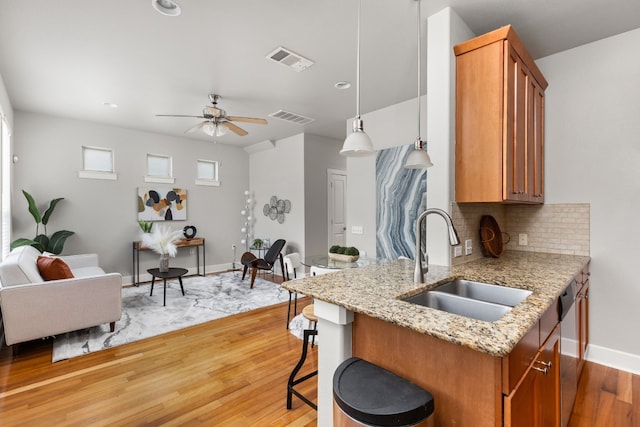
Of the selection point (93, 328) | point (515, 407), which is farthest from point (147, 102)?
point (515, 407)

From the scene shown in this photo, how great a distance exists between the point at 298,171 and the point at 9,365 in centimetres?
447

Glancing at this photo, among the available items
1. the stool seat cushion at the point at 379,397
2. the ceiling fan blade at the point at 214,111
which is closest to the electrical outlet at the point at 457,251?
the stool seat cushion at the point at 379,397

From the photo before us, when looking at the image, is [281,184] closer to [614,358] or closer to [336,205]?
[336,205]

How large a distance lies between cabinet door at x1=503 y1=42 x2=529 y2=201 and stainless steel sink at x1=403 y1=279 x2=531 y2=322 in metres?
0.62

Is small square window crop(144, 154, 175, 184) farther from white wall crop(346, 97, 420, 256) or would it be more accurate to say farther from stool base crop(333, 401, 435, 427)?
stool base crop(333, 401, 435, 427)

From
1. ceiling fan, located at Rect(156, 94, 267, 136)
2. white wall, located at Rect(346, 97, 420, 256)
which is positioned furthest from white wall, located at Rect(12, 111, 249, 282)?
white wall, located at Rect(346, 97, 420, 256)

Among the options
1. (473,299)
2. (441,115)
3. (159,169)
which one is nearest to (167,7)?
(441,115)

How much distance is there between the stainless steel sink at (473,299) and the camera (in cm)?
145

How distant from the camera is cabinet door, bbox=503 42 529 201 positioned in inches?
75.5

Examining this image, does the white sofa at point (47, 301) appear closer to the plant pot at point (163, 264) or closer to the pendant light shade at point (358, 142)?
the plant pot at point (163, 264)

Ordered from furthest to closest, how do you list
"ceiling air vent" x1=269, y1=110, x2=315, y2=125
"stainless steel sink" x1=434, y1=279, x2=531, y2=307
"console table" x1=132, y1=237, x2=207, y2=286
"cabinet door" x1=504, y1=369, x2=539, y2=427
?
1. "console table" x1=132, y1=237, x2=207, y2=286
2. "ceiling air vent" x1=269, y1=110, x2=315, y2=125
3. "stainless steel sink" x1=434, y1=279, x2=531, y2=307
4. "cabinet door" x1=504, y1=369, x2=539, y2=427

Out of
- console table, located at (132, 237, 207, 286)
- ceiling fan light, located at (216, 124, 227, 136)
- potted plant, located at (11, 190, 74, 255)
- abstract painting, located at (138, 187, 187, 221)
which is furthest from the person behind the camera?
abstract painting, located at (138, 187, 187, 221)

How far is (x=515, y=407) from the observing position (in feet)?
3.34

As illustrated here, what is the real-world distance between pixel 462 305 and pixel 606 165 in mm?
2118
